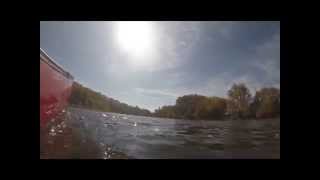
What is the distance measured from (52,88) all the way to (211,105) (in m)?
1.37

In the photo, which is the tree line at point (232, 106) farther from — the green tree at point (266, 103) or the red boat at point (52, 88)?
the red boat at point (52, 88)

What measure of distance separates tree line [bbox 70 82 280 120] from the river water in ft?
0.17

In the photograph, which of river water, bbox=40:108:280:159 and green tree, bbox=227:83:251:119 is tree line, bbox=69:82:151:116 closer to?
river water, bbox=40:108:280:159

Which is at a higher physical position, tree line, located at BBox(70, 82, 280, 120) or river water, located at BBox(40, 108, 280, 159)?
tree line, located at BBox(70, 82, 280, 120)

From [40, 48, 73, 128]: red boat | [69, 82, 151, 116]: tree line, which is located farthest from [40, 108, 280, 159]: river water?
[40, 48, 73, 128]: red boat

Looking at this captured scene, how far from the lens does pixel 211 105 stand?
331cm

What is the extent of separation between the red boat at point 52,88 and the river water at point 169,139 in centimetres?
22

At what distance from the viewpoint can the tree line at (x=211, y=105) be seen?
3.27m

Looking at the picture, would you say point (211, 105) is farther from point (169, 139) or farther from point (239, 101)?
point (169, 139)

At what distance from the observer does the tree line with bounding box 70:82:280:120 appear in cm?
327

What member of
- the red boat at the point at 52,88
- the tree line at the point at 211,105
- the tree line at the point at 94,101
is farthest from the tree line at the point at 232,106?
the red boat at the point at 52,88
